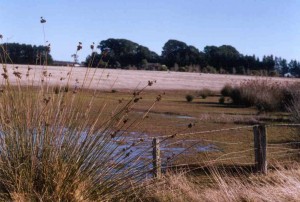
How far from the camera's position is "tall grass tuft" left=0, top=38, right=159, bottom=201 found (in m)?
4.75

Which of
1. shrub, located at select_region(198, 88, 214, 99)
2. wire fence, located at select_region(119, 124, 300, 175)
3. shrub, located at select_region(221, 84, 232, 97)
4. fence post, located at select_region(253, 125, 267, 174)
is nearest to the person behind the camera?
wire fence, located at select_region(119, 124, 300, 175)

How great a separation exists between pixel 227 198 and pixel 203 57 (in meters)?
82.1

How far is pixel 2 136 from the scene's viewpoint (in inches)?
198

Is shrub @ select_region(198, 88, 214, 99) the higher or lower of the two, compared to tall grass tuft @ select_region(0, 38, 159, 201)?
lower

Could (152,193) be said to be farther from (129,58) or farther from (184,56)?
(184,56)

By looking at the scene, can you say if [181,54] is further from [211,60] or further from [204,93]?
[204,93]

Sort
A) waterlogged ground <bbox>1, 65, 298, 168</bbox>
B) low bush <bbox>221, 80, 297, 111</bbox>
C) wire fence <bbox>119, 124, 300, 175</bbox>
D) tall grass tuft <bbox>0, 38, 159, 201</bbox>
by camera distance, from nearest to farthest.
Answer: tall grass tuft <bbox>0, 38, 159, 201</bbox>
waterlogged ground <bbox>1, 65, 298, 168</bbox>
wire fence <bbox>119, 124, 300, 175</bbox>
low bush <bbox>221, 80, 297, 111</bbox>

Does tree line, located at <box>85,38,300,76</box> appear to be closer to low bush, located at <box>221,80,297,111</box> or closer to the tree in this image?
the tree

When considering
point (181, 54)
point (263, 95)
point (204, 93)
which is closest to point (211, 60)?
point (181, 54)

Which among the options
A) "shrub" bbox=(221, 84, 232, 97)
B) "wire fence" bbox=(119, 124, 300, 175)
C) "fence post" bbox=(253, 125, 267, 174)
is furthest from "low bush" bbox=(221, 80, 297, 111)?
"fence post" bbox=(253, 125, 267, 174)

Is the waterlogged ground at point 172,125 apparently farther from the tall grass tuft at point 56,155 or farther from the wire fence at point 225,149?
the tall grass tuft at point 56,155

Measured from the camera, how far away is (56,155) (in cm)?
485

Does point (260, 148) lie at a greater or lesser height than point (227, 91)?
greater

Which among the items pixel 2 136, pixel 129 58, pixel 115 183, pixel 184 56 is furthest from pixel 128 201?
pixel 184 56
